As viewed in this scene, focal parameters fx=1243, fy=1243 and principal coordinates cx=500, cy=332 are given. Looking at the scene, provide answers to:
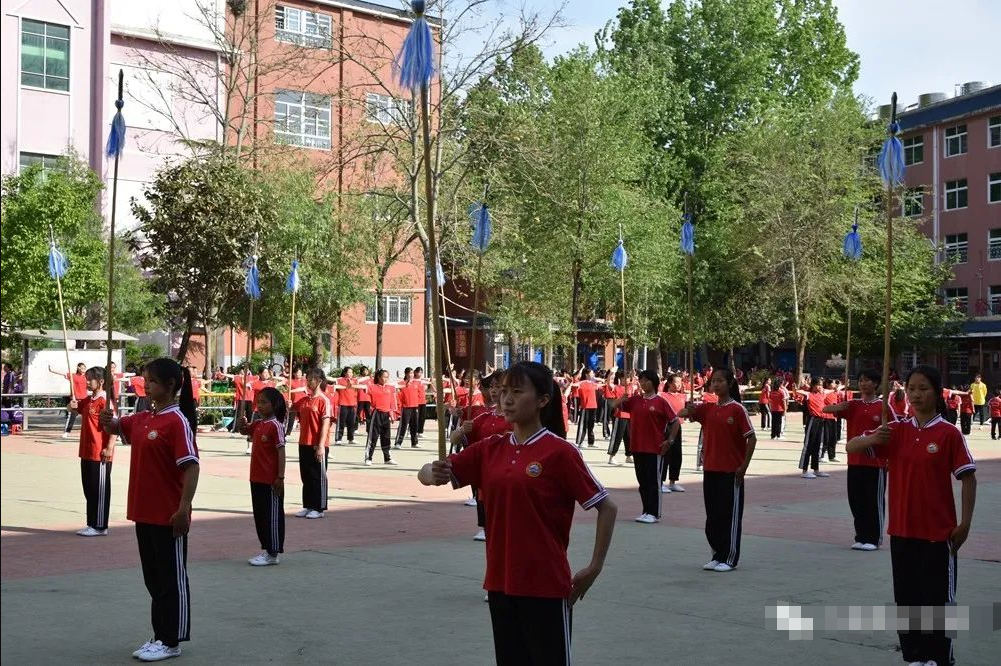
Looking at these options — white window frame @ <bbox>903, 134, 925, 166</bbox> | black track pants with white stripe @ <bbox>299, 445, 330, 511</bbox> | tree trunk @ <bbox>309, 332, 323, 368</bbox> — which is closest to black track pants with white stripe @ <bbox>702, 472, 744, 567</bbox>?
black track pants with white stripe @ <bbox>299, 445, 330, 511</bbox>

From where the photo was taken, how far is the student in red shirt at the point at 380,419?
2280 cm

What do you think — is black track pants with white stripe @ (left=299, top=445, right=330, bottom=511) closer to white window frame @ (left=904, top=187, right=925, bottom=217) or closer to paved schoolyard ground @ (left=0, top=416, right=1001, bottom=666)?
paved schoolyard ground @ (left=0, top=416, right=1001, bottom=666)

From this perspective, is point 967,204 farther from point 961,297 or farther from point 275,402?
point 275,402

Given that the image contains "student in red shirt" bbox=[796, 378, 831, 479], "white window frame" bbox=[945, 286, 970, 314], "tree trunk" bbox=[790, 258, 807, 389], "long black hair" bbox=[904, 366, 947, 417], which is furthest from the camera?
"white window frame" bbox=[945, 286, 970, 314]

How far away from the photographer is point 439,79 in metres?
34.0

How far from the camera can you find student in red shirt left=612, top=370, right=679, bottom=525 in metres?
14.7

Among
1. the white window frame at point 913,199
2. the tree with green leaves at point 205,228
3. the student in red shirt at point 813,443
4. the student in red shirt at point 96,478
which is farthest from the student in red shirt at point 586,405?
the white window frame at point 913,199

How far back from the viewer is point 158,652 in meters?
7.40

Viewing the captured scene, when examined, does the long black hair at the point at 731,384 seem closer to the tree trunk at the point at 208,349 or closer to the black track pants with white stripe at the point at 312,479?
the black track pants with white stripe at the point at 312,479

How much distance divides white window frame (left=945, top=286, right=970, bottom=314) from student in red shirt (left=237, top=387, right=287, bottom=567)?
51313 mm

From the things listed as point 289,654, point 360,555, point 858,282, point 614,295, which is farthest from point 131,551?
point 858,282

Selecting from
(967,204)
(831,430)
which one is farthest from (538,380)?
(967,204)

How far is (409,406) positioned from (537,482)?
22165 mm

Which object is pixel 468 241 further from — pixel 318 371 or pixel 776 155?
pixel 318 371
